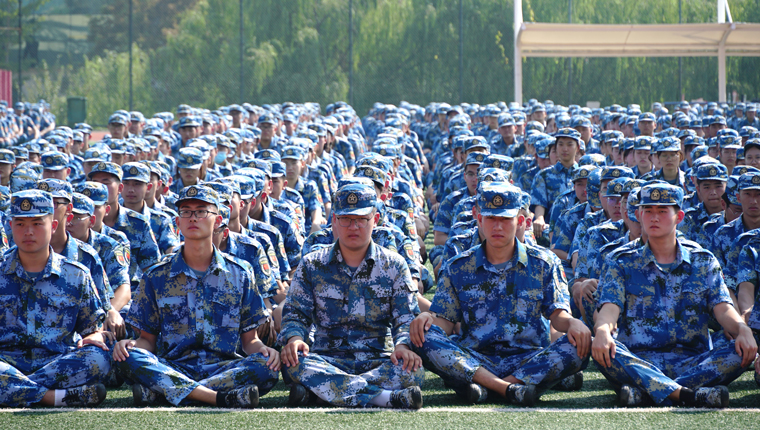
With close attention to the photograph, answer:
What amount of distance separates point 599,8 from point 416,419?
2598cm

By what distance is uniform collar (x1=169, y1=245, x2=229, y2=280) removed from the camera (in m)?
4.52

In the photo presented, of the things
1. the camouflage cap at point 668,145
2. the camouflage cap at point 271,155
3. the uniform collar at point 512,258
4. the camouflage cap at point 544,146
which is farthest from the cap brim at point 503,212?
the camouflage cap at point 544,146

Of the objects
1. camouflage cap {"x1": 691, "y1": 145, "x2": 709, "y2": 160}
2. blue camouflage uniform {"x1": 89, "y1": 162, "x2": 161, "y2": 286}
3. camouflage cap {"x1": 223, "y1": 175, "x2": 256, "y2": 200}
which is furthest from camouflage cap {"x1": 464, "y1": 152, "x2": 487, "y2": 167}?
blue camouflage uniform {"x1": 89, "y1": 162, "x2": 161, "y2": 286}

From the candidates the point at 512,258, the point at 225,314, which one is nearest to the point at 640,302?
the point at 512,258

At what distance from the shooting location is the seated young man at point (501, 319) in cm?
439

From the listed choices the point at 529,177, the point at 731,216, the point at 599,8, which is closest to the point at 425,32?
the point at 599,8

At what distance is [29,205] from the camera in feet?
14.6

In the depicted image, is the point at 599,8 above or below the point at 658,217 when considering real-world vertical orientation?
above

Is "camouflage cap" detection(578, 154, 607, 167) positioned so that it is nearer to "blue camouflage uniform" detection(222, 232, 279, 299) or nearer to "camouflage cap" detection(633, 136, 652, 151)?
"camouflage cap" detection(633, 136, 652, 151)

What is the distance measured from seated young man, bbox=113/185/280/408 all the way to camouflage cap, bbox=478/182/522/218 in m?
1.29

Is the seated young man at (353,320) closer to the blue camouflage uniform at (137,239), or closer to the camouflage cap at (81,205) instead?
the camouflage cap at (81,205)

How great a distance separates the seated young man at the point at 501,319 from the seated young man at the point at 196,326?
2.92 feet

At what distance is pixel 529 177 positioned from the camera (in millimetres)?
9102

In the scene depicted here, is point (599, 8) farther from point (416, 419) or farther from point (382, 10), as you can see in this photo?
point (416, 419)
